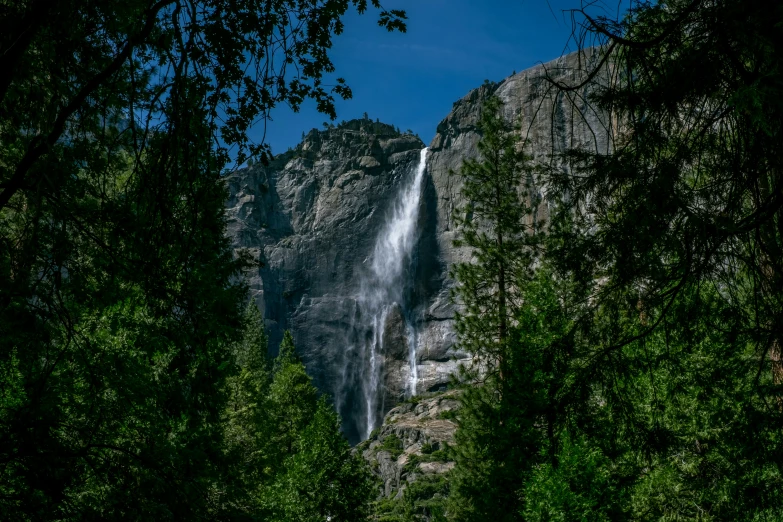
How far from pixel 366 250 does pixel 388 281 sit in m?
5.35

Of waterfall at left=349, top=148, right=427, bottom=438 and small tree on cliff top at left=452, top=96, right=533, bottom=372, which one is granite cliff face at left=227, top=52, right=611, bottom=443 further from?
small tree on cliff top at left=452, top=96, right=533, bottom=372

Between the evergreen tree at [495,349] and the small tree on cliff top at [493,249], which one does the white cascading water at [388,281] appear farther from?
the small tree on cliff top at [493,249]

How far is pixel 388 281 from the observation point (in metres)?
64.3

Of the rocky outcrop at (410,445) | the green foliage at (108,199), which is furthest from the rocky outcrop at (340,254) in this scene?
the green foliage at (108,199)

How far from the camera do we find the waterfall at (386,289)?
194 ft

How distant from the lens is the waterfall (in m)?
59.2

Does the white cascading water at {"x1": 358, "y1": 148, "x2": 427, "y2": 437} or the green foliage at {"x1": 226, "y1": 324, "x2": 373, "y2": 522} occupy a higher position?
the white cascading water at {"x1": 358, "y1": 148, "x2": 427, "y2": 437}

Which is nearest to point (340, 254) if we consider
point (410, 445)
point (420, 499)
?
point (410, 445)

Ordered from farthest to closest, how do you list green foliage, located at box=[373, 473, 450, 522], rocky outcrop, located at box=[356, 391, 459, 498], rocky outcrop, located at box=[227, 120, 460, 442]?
rocky outcrop, located at box=[227, 120, 460, 442], rocky outcrop, located at box=[356, 391, 459, 498], green foliage, located at box=[373, 473, 450, 522]

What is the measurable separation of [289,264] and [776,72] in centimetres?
7013

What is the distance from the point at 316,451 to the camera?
14289 mm

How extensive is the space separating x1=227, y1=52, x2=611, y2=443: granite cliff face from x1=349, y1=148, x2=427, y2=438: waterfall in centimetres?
13

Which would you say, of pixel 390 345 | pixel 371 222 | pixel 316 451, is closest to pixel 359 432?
pixel 390 345

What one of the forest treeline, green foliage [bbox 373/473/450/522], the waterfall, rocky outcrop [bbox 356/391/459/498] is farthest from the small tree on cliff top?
the waterfall
